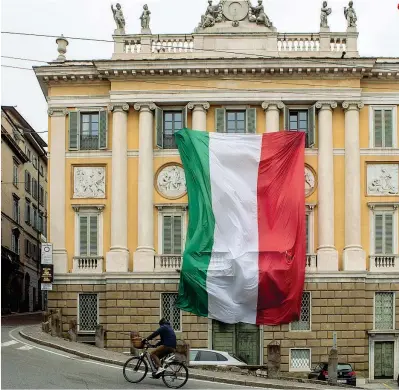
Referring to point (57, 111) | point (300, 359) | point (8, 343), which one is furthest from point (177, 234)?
point (8, 343)

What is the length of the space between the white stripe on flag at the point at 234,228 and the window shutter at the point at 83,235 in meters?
6.92

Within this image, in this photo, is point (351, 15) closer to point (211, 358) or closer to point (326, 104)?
point (326, 104)

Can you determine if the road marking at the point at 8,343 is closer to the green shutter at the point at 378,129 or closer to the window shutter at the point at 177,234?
the window shutter at the point at 177,234

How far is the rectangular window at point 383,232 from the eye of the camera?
44812 millimetres

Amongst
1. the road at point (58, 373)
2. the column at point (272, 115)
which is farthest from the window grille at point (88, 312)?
the column at point (272, 115)

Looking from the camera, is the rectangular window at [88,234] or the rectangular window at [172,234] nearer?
the rectangular window at [172,234]

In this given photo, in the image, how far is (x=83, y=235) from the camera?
4550 cm

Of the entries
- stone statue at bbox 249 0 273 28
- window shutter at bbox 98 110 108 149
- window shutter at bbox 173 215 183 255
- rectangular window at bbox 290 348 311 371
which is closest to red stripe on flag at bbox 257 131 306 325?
rectangular window at bbox 290 348 311 371

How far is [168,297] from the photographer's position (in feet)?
145

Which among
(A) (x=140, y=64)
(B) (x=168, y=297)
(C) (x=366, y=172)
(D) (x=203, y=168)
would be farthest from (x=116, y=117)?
(C) (x=366, y=172)

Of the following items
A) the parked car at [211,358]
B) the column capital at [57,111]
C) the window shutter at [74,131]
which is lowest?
the parked car at [211,358]

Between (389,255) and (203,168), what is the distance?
9851mm

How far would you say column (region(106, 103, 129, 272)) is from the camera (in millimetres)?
44375

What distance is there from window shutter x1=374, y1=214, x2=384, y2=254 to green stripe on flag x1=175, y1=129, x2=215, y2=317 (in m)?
8.26
